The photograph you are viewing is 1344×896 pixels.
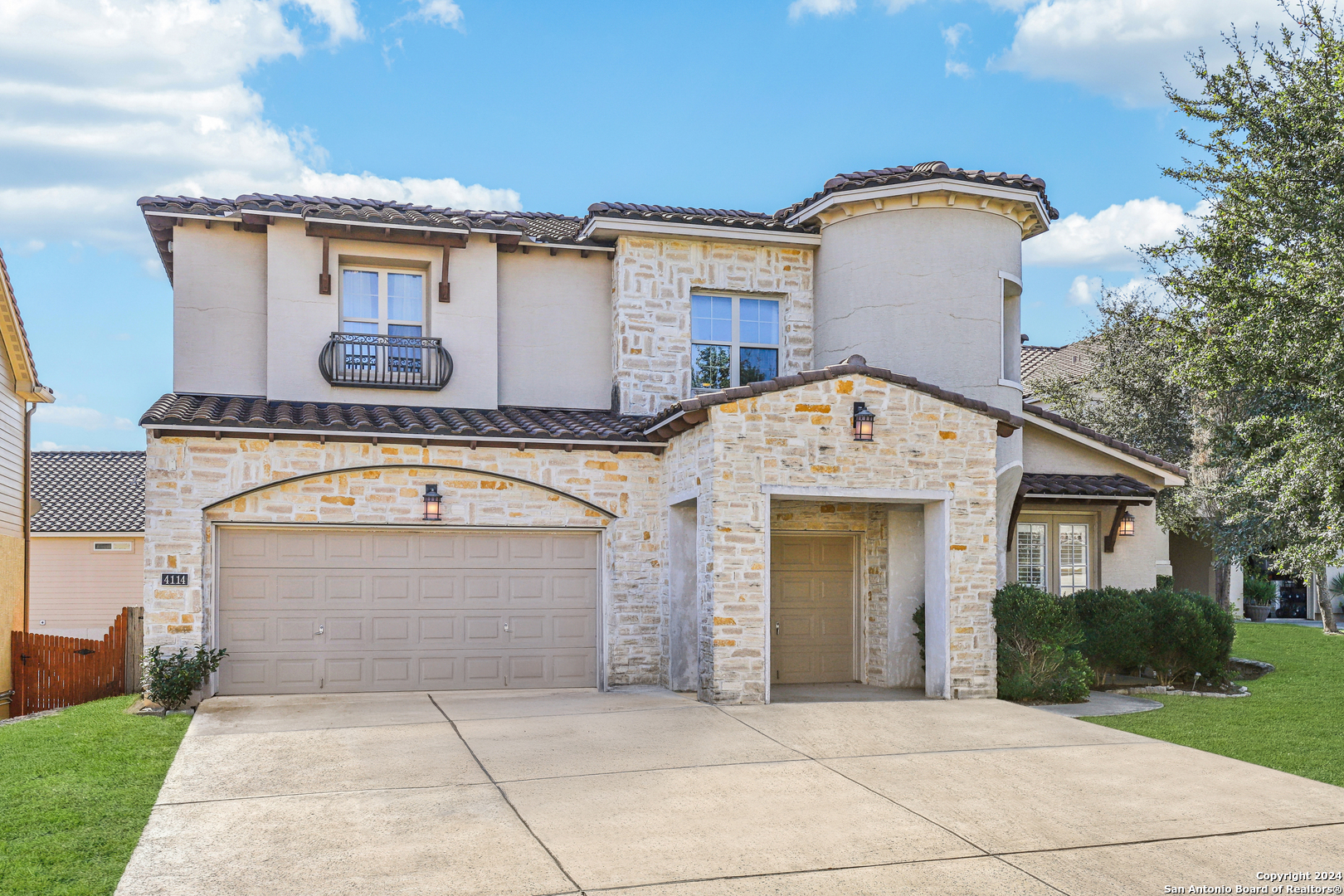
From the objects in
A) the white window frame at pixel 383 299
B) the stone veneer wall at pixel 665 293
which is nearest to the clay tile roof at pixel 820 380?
the stone veneer wall at pixel 665 293

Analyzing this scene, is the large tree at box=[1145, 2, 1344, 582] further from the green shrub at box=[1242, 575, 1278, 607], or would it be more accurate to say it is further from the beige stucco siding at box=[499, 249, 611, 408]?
the green shrub at box=[1242, 575, 1278, 607]

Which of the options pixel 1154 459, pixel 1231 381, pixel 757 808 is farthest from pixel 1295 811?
pixel 1154 459

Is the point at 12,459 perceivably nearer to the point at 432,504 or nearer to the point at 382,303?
the point at 382,303

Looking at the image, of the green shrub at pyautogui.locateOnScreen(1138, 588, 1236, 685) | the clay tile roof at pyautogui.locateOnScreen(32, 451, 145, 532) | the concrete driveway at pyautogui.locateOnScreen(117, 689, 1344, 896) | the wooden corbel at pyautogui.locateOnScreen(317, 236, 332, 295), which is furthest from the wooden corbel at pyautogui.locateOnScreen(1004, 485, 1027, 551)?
the clay tile roof at pyautogui.locateOnScreen(32, 451, 145, 532)

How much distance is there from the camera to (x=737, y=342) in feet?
55.7

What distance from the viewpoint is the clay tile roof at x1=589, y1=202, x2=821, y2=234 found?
53.3 feet

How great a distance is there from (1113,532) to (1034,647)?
5973mm

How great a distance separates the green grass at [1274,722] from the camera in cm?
1062

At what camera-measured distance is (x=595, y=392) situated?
16938mm

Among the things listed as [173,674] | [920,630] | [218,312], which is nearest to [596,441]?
[920,630]

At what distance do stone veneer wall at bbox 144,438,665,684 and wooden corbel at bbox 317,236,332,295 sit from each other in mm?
2644

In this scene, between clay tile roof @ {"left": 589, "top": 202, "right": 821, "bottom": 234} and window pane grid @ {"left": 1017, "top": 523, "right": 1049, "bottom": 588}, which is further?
window pane grid @ {"left": 1017, "top": 523, "right": 1049, "bottom": 588}

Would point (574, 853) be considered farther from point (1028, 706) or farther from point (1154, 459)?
point (1154, 459)

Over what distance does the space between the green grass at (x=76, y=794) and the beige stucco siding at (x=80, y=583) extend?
65.3 ft
